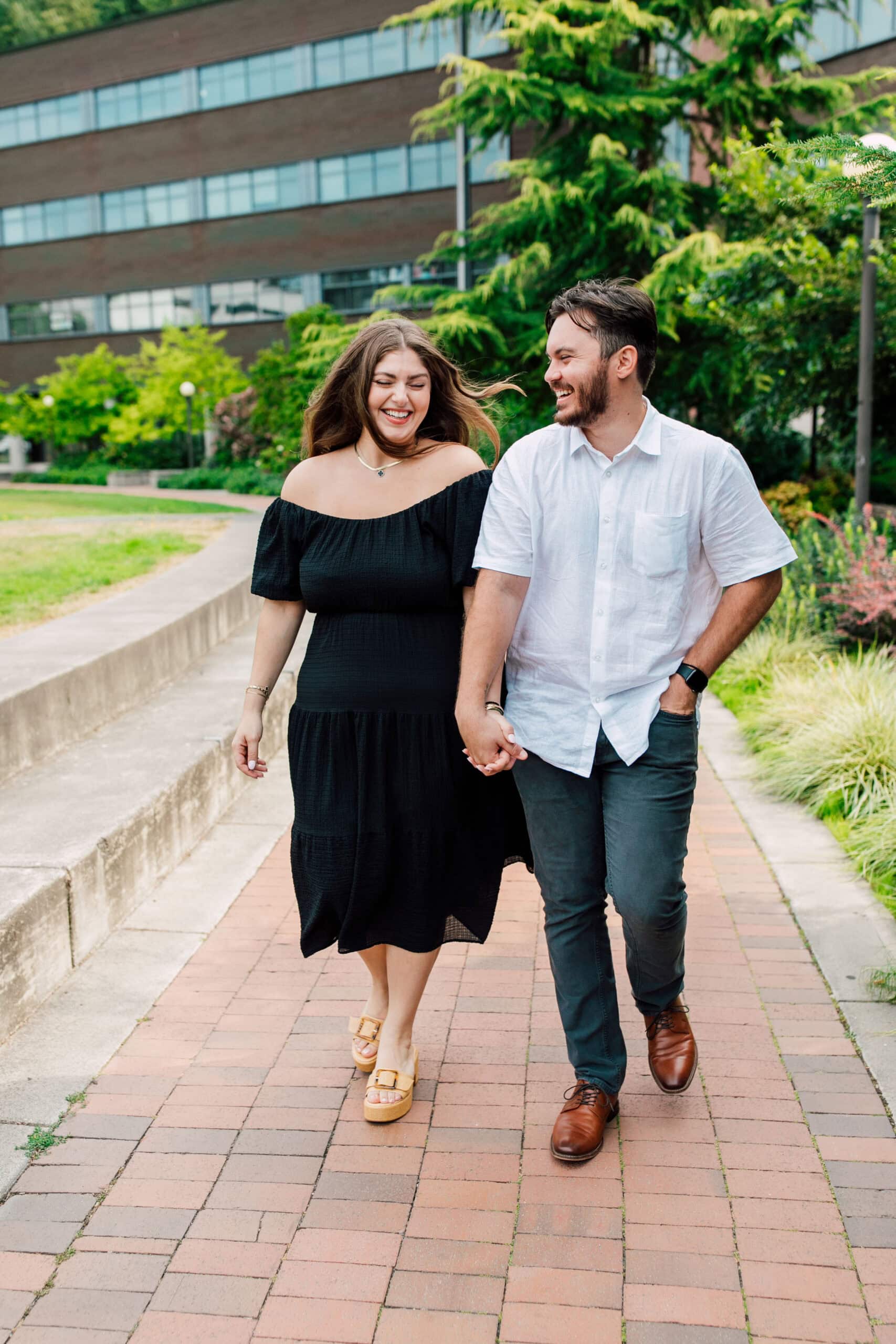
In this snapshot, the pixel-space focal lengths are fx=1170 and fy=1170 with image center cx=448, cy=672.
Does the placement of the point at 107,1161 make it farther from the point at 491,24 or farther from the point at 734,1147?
the point at 491,24

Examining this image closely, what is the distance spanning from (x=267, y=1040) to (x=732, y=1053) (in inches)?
52.8

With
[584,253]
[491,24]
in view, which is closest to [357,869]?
[584,253]

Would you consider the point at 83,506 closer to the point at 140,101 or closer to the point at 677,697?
the point at 677,697

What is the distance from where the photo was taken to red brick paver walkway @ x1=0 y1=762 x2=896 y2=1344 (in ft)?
7.47

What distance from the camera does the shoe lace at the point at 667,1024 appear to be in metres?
3.15

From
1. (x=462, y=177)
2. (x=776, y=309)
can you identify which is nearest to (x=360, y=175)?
(x=462, y=177)

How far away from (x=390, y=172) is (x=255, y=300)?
641 centimetres

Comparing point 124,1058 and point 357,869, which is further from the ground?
point 357,869

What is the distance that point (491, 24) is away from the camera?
20.5 metres

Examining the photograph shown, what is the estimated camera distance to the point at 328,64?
35594mm

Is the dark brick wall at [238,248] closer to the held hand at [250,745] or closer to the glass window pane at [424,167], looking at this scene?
the glass window pane at [424,167]

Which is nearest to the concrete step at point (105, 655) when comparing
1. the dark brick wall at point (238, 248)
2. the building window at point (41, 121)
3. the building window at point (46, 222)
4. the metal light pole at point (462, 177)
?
the metal light pole at point (462, 177)

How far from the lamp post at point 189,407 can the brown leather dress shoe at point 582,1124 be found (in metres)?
32.2

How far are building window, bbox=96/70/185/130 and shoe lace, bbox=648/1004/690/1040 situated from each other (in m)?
41.8
